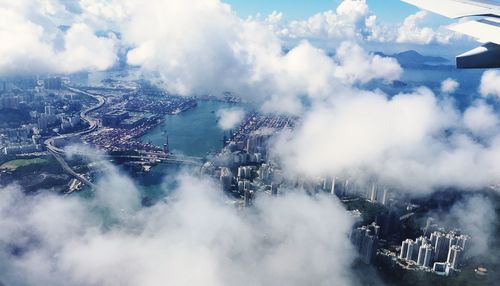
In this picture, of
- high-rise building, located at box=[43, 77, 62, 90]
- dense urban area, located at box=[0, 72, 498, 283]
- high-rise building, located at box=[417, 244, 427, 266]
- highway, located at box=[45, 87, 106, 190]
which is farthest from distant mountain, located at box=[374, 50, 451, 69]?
high-rise building, located at box=[417, 244, 427, 266]

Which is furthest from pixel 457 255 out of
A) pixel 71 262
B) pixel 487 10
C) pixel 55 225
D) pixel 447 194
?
pixel 55 225

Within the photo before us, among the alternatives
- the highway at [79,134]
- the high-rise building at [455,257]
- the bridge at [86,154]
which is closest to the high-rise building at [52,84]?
the highway at [79,134]

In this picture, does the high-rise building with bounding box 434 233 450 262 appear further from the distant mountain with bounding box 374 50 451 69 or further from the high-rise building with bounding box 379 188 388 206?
→ the distant mountain with bounding box 374 50 451 69

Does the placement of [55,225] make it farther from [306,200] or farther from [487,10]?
[487,10]

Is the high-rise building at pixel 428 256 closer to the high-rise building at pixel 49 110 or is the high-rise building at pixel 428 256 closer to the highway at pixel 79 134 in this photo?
the highway at pixel 79 134

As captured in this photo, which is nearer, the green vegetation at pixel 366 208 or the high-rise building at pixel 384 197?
the green vegetation at pixel 366 208
